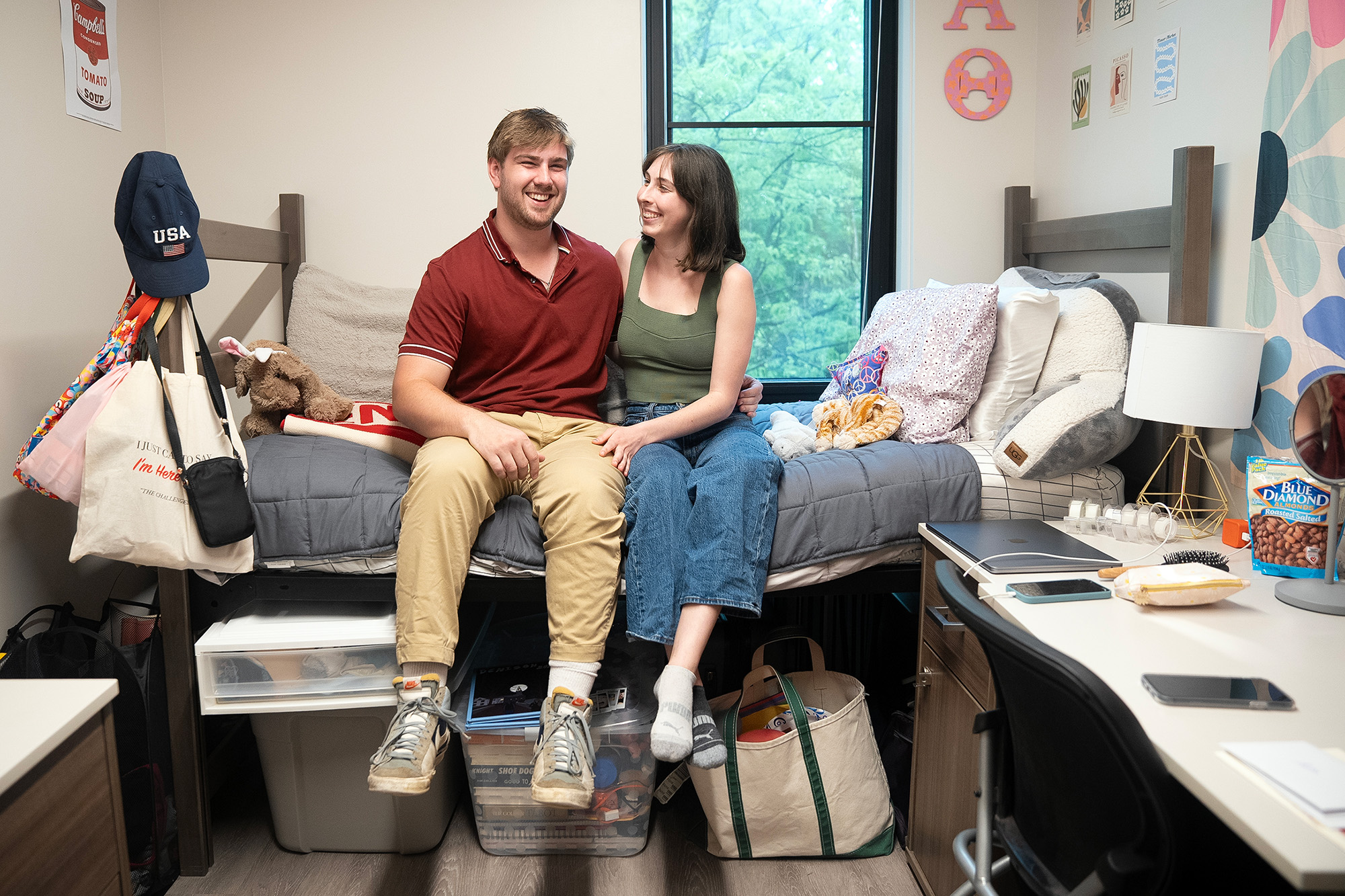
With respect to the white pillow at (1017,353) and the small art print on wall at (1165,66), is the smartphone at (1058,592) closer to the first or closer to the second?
the white pillow at (1017,353)

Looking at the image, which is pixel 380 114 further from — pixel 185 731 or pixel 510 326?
pixel 185 731

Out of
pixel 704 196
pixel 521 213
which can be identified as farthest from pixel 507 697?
pixel 704 196

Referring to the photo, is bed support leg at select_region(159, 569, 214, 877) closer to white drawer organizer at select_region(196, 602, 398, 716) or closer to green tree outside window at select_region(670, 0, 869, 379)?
white drawer organizer at select_region(196, 602, 398, 716)

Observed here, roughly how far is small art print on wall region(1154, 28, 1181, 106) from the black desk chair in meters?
1.47

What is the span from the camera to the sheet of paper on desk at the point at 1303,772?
0.77 meters

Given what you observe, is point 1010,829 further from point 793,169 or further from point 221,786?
point 793,169

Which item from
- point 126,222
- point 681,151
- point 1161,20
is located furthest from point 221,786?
point 1161,20

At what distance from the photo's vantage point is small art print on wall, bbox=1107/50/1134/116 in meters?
2.21

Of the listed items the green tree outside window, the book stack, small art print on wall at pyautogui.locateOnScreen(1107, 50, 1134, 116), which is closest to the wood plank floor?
the book stack

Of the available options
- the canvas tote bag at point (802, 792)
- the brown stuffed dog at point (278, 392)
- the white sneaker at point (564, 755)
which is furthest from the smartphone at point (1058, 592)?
the brown stuffed dog at point (278, 392)

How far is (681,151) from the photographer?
1.97 meters

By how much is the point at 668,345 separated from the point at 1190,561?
1.07 metres

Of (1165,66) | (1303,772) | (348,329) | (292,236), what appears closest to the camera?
(1303,772)

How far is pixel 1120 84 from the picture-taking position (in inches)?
88.3
